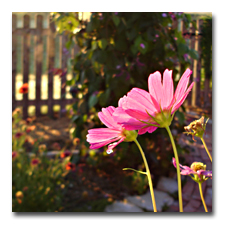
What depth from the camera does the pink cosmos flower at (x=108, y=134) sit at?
13.5 inches

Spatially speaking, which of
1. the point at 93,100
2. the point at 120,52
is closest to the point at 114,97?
the point at 93,100

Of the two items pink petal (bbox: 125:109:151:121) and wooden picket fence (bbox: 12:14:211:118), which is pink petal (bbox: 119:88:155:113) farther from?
wooden picket fence (bbox: 12:14:211:118)

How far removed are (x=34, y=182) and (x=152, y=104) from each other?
122 cm

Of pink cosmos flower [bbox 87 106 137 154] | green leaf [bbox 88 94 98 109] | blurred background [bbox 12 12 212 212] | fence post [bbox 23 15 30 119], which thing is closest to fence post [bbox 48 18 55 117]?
fence post [bbox 23 15 30 119]

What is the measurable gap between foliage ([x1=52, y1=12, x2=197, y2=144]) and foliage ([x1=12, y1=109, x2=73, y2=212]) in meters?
0.28

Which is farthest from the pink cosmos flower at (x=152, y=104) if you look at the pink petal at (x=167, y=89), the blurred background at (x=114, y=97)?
the blurred background at (x=114, y=97)

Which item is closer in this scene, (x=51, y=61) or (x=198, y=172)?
(x=198, y=172)

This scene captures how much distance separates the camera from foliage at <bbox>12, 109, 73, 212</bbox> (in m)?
1.34

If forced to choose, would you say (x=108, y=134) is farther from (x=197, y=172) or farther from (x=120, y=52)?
(x=120, y=52)

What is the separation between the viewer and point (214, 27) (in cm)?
114

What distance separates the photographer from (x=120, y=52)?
133 centimetres

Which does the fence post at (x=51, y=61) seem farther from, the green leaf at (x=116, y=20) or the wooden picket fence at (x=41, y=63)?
the green leaf at (x=116, y=20)

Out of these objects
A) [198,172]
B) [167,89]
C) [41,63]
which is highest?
[41,63]

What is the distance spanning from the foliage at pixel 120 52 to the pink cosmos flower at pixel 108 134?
0.93m
